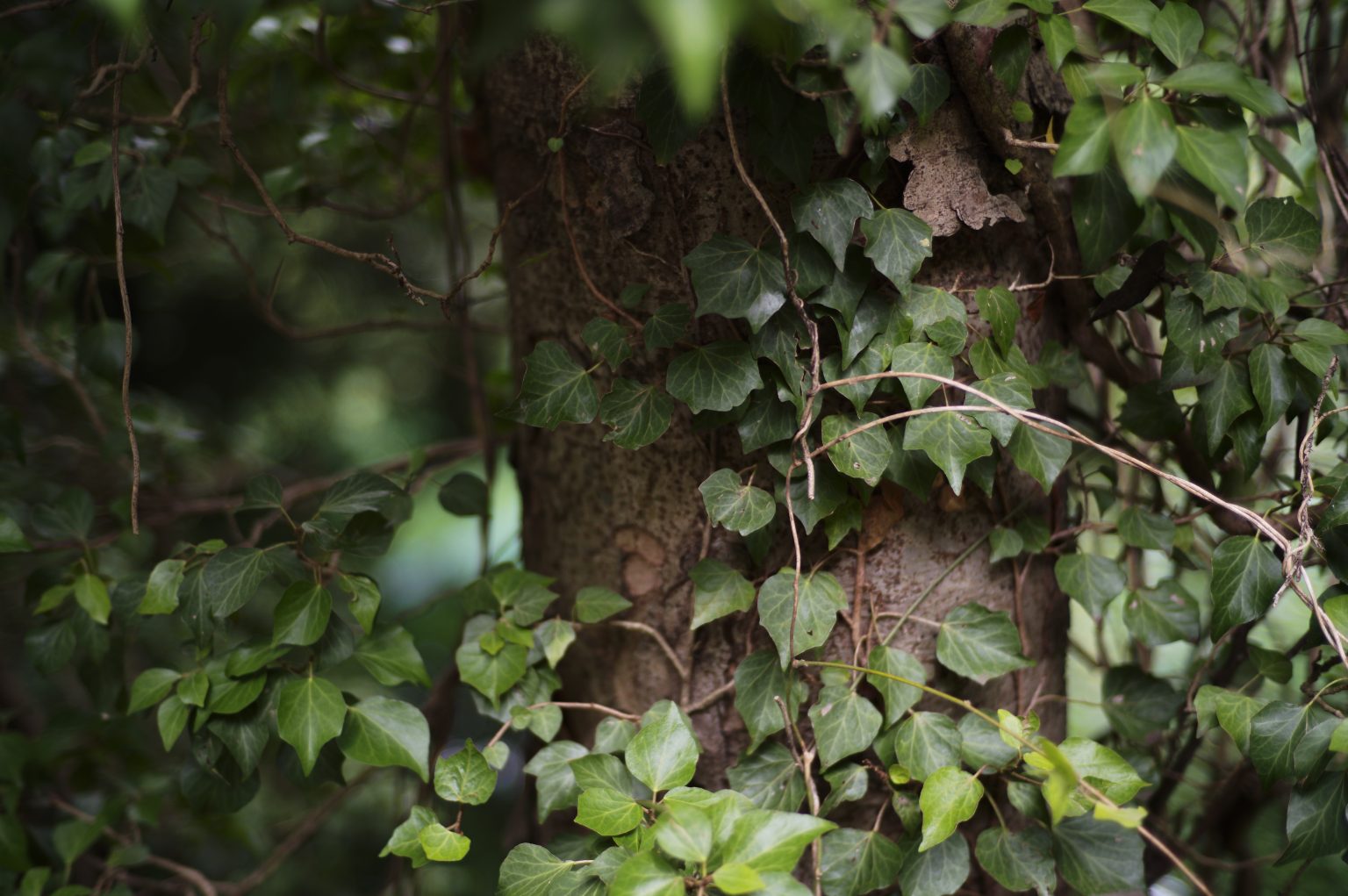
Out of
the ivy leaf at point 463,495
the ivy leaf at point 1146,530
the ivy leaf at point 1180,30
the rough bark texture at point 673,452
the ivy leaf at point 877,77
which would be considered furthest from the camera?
the ivy leaf at point 463,495

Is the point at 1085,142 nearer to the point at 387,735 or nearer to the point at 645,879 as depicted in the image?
the point at 645,879

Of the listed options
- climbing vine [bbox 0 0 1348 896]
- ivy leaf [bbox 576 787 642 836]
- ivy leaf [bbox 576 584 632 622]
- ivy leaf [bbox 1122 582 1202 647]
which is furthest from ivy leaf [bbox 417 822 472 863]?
ivy leaf [bbox 1122 582 1202 647]

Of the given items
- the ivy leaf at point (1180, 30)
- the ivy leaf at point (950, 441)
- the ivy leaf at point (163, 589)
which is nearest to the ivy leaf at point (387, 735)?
the ivy leaf at point (163, 589)

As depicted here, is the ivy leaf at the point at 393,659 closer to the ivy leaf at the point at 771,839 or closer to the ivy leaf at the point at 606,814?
the ivy leaf at the point at 606,814

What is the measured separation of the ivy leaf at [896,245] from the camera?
72 centimetres

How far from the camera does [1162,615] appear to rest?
0.90 meters

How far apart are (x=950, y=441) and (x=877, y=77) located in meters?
0.30

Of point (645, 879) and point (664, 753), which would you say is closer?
point (645, 879)

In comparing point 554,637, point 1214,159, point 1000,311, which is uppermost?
point 1214,159

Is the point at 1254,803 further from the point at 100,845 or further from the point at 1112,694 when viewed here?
the point at 100,845

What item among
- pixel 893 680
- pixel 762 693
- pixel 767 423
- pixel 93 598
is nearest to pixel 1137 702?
pixel 893 680

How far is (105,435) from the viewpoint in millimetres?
1197

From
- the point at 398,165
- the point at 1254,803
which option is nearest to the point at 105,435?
the point at 398,165

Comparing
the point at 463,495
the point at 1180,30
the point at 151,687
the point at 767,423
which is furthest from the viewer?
the point at 463,495
